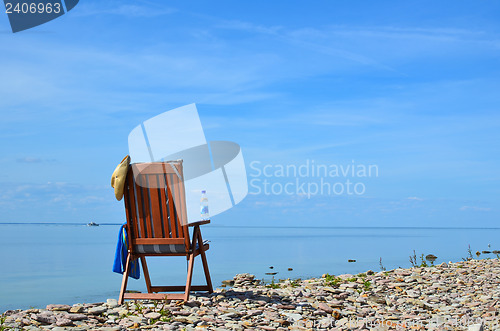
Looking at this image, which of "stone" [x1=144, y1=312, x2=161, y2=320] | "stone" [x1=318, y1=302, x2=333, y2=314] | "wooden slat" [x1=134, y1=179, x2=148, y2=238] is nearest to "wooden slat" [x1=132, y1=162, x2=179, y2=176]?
"wooden slat" [x1=134, y1=179, x2=148, y2=238]

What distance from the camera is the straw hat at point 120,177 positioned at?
616cm

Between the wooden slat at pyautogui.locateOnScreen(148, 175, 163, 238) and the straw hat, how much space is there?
0.31 metres

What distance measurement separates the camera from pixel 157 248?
637 cm

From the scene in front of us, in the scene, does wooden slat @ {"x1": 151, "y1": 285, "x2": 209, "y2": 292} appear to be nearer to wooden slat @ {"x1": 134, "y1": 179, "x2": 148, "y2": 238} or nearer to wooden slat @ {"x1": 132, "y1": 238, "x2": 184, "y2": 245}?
wooden slat @ {"x1": 132, "y1": 238, "x2": 184, "y2": 245}

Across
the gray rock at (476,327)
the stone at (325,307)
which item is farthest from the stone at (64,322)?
the gray rock at (476,327)

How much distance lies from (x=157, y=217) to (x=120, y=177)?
0.68 metres

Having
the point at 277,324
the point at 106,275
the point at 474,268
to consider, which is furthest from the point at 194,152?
the point at 106,275

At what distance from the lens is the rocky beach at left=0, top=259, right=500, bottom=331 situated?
5211 mm

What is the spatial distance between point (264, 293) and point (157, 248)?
153cm

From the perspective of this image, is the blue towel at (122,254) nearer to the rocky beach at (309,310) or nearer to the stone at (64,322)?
the rocky beach at (309,310)

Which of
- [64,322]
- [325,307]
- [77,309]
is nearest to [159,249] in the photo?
[77,309]

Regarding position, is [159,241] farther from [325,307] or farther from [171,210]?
[325,307]

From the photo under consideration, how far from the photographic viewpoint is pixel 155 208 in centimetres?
631

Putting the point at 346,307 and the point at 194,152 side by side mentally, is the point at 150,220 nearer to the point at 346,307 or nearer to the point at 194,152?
the point at 194,152
